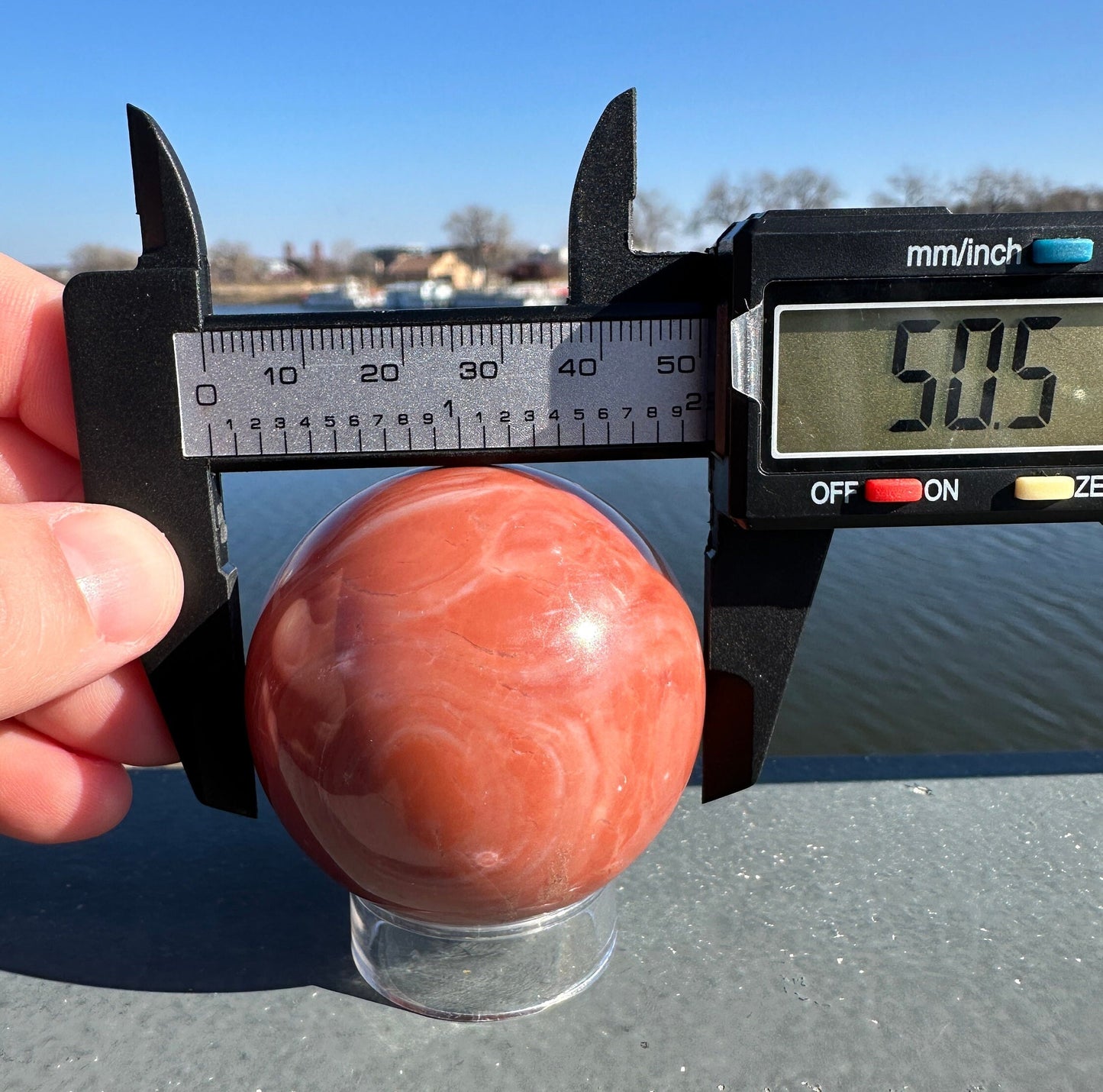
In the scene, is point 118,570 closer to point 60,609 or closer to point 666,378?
point 60,609

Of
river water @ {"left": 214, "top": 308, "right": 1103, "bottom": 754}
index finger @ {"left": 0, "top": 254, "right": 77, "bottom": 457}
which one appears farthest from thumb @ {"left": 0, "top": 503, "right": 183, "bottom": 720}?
river water @ {"left": 214, "top": 308, "right": 1103, "bottom": 754}

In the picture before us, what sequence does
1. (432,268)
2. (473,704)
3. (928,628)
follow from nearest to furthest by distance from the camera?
1. (473,704)
2. (928,628)
3. (432,268)

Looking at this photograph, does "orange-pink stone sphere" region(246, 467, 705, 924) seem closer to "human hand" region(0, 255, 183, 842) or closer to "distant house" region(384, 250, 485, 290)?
"human hand" region(0, 255, 183, 842)

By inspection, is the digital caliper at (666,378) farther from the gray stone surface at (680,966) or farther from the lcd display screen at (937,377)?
the gray stone surface at (680,966)

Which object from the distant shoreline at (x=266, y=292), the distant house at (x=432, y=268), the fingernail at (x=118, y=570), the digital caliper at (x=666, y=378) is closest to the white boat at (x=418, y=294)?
the distant shoreline at (x=266, y=292)

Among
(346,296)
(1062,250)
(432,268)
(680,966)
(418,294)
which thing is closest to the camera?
(1062,250)

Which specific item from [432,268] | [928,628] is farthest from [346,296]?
[928,628]

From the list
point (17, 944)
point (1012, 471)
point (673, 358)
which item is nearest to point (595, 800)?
point (673, 358)
